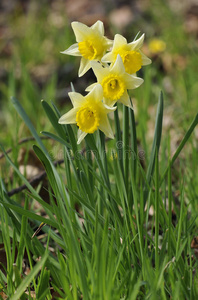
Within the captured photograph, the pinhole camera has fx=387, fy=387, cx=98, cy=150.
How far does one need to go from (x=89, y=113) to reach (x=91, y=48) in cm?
22

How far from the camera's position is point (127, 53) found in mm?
1143

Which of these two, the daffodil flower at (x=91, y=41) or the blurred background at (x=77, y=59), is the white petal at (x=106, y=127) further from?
the blurred background at (x=77, y=59)

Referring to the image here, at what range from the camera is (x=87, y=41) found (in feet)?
3.95

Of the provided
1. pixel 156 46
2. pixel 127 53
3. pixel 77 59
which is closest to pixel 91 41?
pixel 127 53

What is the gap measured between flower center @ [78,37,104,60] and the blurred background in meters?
1.10

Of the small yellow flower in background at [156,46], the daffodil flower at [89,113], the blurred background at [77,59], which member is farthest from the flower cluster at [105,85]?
the small yellow flower in background at [156,46]

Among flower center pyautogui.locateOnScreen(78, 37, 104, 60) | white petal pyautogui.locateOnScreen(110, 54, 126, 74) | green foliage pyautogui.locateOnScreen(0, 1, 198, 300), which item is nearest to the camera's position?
green foliage pyautogui.locateOnScreen(0, 1, 198, 300)

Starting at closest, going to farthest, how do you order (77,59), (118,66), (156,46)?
1. (118,66)
2. (156,46)
3. (77,59)

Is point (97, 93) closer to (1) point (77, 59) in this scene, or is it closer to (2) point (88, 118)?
(2) point (88, 118)

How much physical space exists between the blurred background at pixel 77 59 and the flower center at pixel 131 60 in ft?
3.62

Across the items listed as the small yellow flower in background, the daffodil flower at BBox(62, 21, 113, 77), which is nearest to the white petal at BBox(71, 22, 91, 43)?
the daffodil flower at BBox(62, 21, 113, 77)

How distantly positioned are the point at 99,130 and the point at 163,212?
0.33 meters

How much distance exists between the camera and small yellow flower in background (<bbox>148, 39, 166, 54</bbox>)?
3949 mm

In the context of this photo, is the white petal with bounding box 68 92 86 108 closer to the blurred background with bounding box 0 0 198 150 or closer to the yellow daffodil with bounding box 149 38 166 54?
the blurred background with bounding box 0 0 198 150
